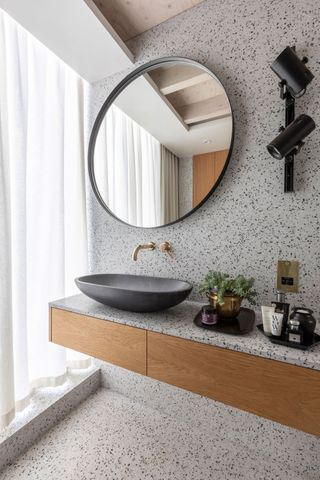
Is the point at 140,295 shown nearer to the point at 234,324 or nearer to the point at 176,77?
the point at 234,324

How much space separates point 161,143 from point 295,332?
106 centimetres

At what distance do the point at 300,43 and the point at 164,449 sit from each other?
194 cm

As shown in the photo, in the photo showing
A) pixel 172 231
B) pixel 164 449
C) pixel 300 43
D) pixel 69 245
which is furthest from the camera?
pixel 69 245

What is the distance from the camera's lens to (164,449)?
1.13 meters

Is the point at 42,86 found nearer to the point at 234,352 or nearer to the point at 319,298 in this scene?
the point at 234,352

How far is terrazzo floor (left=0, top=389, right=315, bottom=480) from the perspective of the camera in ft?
3.31

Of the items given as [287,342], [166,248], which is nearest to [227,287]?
[287,342]

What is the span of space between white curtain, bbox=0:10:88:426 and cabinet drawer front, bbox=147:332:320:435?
2.39 ft

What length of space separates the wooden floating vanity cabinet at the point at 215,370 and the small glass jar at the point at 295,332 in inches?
3.5

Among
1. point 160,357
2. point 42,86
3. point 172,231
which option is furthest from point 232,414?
point 42,86

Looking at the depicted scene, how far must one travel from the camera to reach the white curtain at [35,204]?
3.48 feet

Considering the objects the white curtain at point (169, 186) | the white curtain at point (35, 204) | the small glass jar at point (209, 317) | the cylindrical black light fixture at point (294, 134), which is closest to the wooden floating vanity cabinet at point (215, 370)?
the small glass jar at point (209, 317)

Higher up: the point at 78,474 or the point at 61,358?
the point at 61,358

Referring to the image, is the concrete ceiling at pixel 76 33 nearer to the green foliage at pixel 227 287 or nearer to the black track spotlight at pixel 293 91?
the black track spotlight at pixel 293 91
